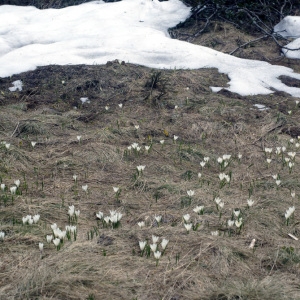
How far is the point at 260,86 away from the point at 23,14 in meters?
8.95

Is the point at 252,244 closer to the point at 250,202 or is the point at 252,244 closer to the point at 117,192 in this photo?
the point at 250,202

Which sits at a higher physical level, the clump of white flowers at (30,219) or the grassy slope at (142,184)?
the clump of white flowers at (30,219)

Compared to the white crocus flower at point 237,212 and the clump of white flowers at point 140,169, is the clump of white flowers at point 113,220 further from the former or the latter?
the clump of white flowers at point 140,169

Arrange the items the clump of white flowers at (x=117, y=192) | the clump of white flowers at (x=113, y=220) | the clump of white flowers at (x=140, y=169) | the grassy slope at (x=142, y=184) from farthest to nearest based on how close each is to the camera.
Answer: the clump of white flowers at (x=140, y=169) < the clump of white flowers at (x=117, y=192) < the clump of white flowers at (x=113, y=220) < the grassy slope at (x=142, y=184)

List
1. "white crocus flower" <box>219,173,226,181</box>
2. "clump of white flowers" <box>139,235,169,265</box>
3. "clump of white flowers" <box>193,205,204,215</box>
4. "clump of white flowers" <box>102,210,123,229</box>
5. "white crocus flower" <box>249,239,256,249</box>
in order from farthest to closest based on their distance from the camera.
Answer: "white crocus flower" <box>219,173,226,181</box> < "clump of white flowers" <box>193,205,204,215</box> < "clump of white flowers" <box>102,210,123,229</box> < "white crocus flower" <box>249,239,256,249</box> < "clump of white flowers" <box>139,235,169,265</box>

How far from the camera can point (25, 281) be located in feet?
9.51

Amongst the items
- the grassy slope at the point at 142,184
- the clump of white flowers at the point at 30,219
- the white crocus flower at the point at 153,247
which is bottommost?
the grassy slope at the point at 142,184

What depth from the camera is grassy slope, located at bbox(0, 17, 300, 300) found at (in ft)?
10.2

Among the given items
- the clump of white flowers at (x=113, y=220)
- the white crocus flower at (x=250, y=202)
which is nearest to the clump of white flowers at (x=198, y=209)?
the white crocus flower at (x=250, y=202)

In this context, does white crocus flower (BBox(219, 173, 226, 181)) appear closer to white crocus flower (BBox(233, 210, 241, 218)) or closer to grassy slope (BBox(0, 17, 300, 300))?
grassy slope (BBox(0, 17, 300, 300))

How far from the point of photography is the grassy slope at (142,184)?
3115 millimetres

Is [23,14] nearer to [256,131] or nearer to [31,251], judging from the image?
[256,131]

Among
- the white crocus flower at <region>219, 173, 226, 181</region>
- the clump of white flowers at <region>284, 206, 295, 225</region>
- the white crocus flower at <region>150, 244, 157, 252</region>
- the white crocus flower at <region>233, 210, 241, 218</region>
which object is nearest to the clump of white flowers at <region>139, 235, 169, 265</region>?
the white crocus flower at <region>150, 244, 157, 252</region>

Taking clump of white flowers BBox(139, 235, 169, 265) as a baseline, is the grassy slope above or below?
below
